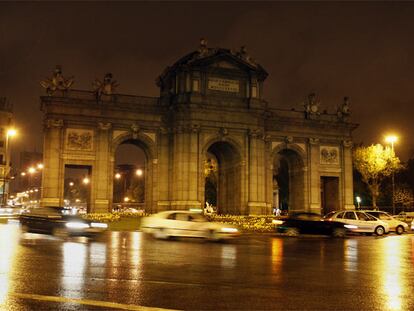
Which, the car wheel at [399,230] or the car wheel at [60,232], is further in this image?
the car wheel at [399,230]

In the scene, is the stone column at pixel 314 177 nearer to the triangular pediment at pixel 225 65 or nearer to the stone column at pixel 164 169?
the triangular pediment at pixel 225 65

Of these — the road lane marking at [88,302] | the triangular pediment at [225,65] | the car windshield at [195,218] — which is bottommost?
the road lane marking at [88,302]

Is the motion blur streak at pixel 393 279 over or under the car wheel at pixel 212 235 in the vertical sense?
under

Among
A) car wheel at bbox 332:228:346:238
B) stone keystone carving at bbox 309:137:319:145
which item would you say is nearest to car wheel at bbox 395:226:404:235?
car wheel at bbox 332:228:346:238

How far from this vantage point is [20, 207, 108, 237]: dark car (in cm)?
2455

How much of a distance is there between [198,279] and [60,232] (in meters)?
14.8

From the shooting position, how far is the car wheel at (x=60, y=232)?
24781mm

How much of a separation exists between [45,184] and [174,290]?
3877 cm

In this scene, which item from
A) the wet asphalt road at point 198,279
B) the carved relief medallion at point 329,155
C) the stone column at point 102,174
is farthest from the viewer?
the carved relief medallion at point 329,155

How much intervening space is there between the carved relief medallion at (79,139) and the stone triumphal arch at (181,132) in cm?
9

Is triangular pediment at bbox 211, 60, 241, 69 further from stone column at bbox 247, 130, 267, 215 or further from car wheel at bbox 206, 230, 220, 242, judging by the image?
car wheel at bbox 206, 230, 220, 242

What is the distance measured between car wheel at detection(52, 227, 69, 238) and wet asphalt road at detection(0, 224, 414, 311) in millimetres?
5354

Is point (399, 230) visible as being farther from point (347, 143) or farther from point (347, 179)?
point (347, 143)

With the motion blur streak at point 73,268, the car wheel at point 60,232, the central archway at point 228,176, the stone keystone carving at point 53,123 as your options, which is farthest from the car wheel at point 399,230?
the stone keystone carving at point 53,123
